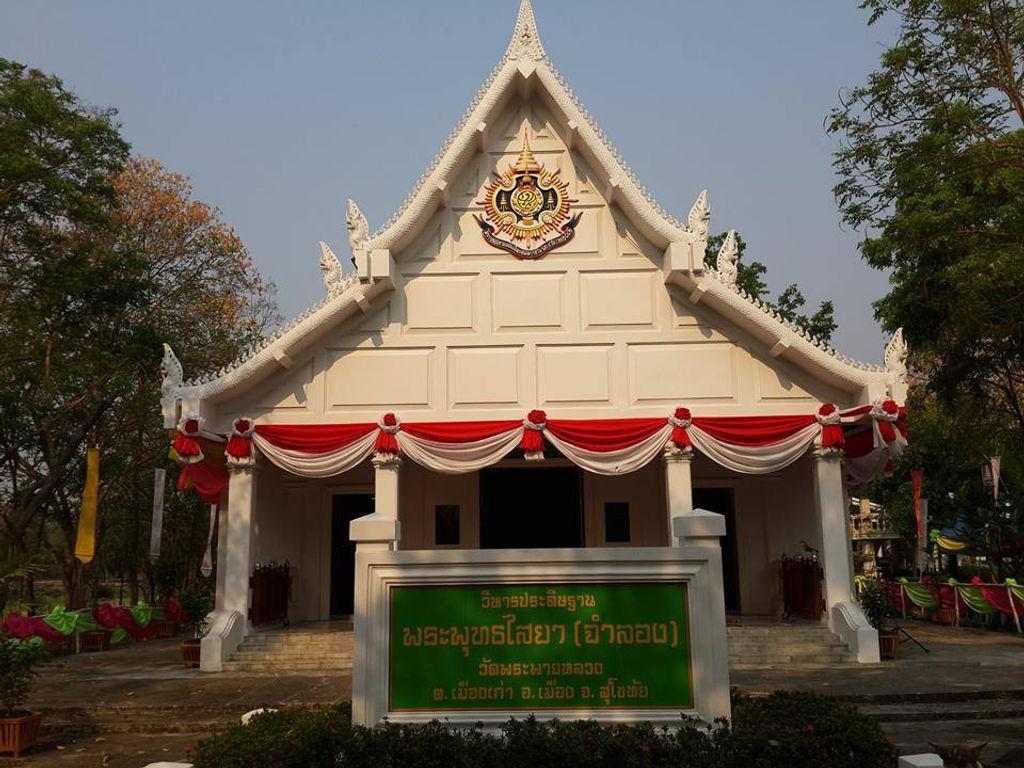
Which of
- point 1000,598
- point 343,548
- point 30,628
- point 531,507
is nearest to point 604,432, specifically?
point 531,507

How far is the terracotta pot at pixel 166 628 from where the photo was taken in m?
19.7

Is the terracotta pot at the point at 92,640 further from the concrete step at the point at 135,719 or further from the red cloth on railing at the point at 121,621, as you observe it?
the concrete step at the point at 135,719

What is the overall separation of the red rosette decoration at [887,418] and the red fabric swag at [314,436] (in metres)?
6.90

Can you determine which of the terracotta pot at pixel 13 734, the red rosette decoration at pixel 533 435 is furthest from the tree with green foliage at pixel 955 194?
the terracotta pot at pixel 13 734

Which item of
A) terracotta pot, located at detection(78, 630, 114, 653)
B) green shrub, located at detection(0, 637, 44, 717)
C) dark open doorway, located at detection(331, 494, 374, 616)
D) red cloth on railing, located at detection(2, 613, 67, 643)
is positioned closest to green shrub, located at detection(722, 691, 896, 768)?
green shrub, located at detection(0, 637, 44, 717)

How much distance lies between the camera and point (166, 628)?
19953 millimetres

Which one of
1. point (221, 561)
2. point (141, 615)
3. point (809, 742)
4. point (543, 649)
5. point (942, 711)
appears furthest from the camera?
point (141, 615)

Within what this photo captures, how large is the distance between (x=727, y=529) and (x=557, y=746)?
36.8 feet

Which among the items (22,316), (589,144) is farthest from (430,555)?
(22,316)

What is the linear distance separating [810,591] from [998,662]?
9.22 feet

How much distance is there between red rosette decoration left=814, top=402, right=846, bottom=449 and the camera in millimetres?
12672

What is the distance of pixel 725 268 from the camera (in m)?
13.1

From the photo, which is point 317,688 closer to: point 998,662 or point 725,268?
point 725,268

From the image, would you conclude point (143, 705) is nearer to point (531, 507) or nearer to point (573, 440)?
point (573, 440)
